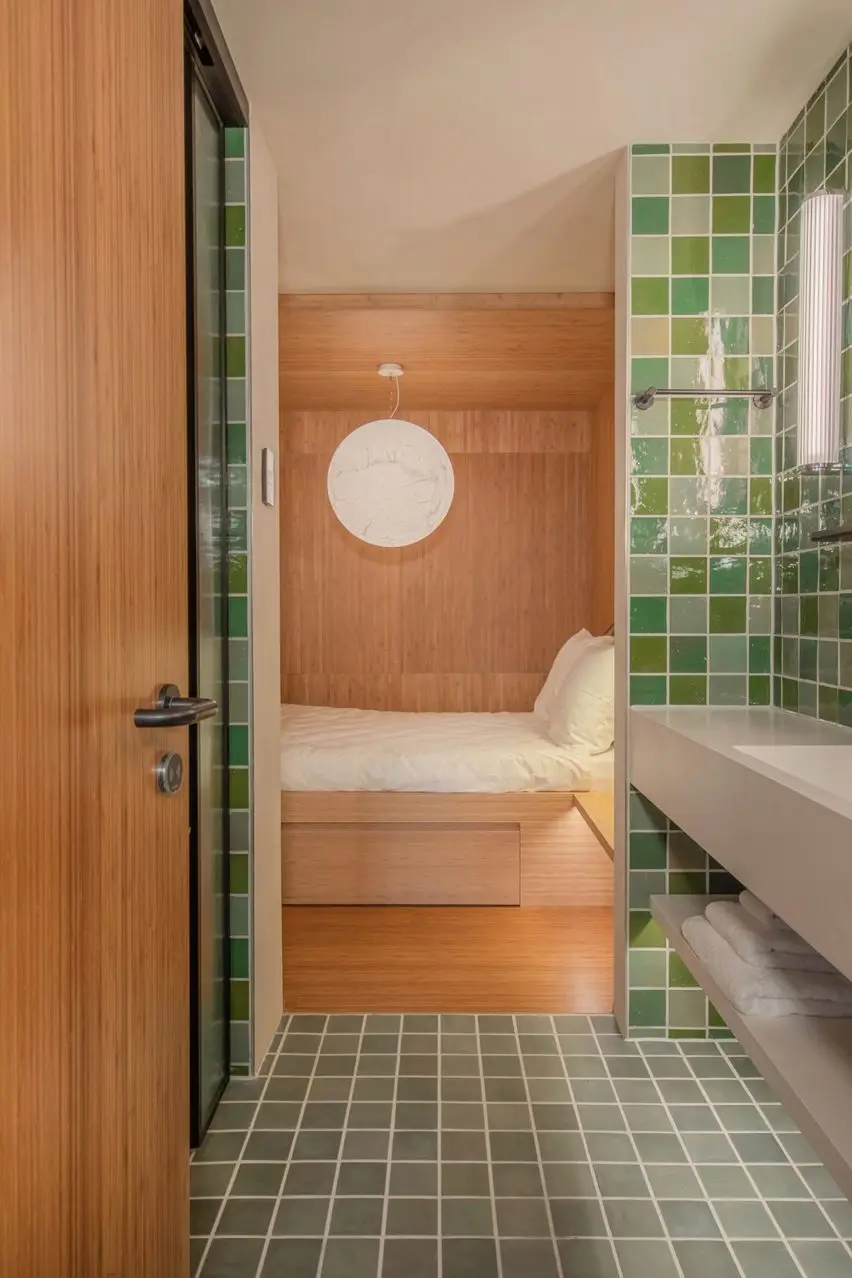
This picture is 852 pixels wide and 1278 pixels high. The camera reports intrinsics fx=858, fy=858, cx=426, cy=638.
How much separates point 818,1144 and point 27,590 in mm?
1248

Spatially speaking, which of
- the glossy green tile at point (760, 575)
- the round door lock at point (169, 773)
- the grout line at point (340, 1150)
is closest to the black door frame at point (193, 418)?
the grout line at point (340, 1150)

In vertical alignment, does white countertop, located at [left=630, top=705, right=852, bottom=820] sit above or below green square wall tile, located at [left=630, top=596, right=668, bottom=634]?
below

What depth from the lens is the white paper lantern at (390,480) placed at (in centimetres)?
377

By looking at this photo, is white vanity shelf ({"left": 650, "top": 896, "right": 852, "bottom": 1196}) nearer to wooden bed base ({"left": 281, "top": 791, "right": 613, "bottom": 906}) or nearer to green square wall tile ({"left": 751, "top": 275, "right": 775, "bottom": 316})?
wooden bed base ({"left": 281, "top": 791, "right": 613, "bottom": 906})

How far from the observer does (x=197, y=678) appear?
6.30ft

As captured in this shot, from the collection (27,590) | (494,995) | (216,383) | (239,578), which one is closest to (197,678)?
(239,578)

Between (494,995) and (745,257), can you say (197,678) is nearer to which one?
(494,995)

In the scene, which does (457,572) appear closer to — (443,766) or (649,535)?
(443,766)

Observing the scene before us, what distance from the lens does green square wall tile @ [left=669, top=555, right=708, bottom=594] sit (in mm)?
2344

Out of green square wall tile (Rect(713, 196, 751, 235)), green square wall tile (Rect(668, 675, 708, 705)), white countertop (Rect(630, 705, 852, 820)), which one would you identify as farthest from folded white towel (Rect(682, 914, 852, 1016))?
green square wall tile (Rect(713, 196, 751, 235))

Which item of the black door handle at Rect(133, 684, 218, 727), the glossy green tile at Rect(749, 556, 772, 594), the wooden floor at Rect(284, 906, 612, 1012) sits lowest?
the wooden floor at Rect(284, 906, 612, 1012)

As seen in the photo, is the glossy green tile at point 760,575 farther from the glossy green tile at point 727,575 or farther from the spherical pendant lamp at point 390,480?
the spherical pendant lamp at point 390,480

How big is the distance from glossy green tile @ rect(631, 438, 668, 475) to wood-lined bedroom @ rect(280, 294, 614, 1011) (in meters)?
1.18

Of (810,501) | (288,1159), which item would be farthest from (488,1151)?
(810,501)
